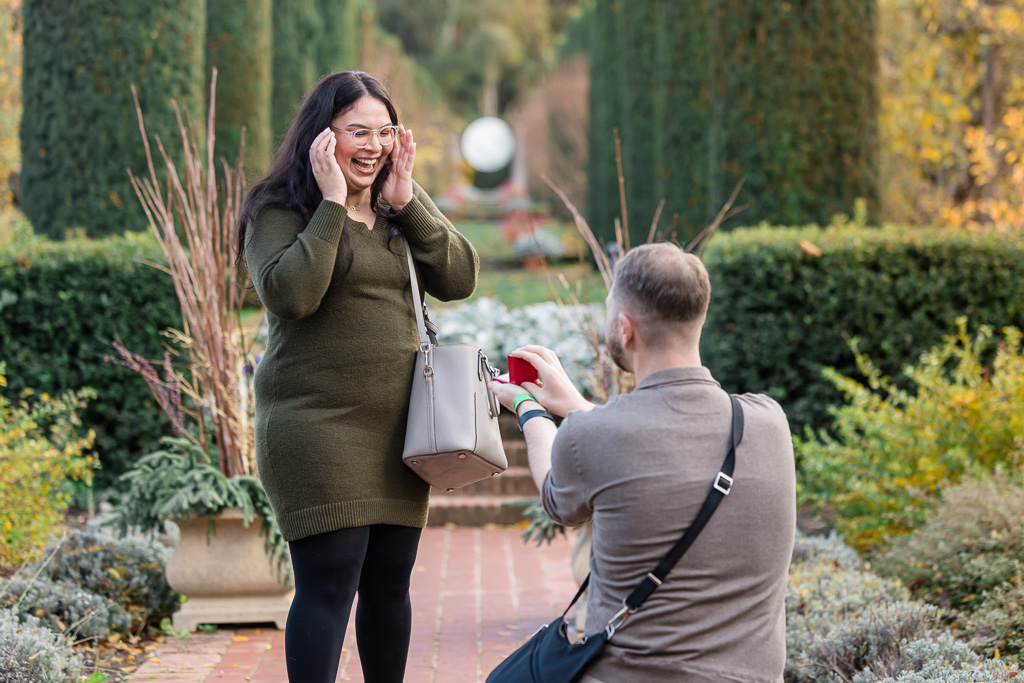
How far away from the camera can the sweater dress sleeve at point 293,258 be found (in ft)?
6.81

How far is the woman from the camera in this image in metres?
2.16

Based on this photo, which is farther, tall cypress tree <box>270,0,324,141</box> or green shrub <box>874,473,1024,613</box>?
tall cypress tree <box>270,0,324,141</box>

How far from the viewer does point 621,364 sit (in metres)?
1.85

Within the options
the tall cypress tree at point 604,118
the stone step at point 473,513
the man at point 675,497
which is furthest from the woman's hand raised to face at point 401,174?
the tall cypress tree at point 604,118

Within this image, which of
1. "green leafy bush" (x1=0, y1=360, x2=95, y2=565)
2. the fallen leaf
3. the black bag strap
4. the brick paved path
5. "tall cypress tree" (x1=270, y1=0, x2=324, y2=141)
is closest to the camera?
the black bag strap

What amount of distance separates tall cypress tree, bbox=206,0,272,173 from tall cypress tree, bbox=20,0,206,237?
304 cm

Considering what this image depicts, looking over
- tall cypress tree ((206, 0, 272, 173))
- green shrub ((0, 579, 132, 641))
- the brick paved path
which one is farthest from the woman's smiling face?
tall cypress tree ((206, 0, 272, 173))

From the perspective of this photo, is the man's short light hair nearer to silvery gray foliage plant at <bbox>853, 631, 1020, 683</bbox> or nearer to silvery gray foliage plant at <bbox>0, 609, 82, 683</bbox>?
silvery gray foliage plant at <bbox>853, 631, 1020, 683</bbox>

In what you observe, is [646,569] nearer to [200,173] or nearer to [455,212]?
[200,173]

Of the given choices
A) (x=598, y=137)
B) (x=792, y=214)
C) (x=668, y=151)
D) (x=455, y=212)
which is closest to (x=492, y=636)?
(x=792, y=214)

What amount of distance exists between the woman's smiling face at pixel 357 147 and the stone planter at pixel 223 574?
179cm

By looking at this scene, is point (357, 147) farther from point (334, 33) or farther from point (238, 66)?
point (334, 33)

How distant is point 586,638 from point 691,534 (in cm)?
29

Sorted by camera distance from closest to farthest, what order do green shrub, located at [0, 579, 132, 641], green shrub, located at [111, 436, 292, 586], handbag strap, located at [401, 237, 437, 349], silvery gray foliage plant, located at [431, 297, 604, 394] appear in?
handbag strap, located at [401, 237, 437, 349] < green shrub, located at [0, 579, 132, 641] < green shrub, located at [111, 436, 292, 586] < silvery gray foliage plant, located at [431, 297, 604, 394]
